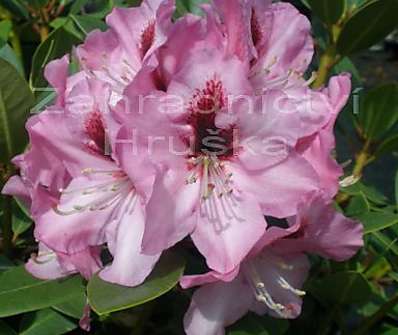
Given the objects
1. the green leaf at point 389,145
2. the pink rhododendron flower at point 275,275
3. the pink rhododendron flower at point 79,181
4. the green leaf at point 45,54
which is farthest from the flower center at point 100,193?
the green leaf at point 389,145

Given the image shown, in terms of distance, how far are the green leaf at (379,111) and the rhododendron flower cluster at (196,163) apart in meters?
0.31

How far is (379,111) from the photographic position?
1.06 m

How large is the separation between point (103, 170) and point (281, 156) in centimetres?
16

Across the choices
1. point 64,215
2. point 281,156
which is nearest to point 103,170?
point 64,215

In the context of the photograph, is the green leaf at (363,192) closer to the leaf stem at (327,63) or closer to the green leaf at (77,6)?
the leaf stem at (327,63)

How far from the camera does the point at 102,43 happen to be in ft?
2.53

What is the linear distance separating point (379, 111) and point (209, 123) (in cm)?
42

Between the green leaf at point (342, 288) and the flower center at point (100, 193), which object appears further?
the green leaf at point (342, 288)

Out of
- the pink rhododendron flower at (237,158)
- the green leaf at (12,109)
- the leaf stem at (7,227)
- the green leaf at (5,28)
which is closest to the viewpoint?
the pink rhododendron flower at (237,158)

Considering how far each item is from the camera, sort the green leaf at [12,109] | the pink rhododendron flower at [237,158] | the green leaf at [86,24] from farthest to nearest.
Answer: the green leaf at [86,24] → the green leaf at [12,109] → the pink rhododendron flower at [237,158]

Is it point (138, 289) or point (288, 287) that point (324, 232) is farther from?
point (138, 289)

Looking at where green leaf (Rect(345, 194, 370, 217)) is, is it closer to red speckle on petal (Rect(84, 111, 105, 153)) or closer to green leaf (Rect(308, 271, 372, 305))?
green leaf (Rect(308, 271, 372, 305))

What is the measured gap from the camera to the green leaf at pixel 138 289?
0.65 meters

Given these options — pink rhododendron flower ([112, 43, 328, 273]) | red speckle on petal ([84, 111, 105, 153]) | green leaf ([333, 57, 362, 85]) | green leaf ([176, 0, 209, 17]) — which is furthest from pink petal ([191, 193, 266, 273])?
green leaf ([333, 57, 362, 85])
